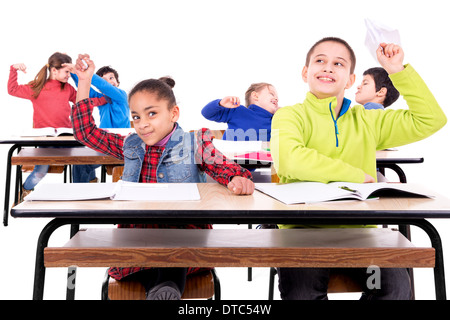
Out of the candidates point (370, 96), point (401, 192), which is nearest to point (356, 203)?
point (401, 192)

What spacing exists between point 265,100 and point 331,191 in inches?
88.1

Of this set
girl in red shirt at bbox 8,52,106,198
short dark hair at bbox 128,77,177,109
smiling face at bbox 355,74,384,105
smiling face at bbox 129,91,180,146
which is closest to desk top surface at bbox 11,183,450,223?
smiling face at bbox 129,91,180,146

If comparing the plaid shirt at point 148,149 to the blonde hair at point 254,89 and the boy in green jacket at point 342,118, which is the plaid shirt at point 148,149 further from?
the blonde hair at point 254,89

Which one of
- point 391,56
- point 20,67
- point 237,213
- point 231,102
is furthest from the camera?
point 20,67

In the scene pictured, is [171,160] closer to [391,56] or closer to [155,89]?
[155,89]

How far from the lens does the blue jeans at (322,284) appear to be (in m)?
1.61

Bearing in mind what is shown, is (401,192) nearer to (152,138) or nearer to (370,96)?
(152,138)

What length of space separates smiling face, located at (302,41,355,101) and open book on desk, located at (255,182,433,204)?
41cm

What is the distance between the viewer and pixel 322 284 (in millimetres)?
1621

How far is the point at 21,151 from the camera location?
3758mm

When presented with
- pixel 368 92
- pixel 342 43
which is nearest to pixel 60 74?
pixel 368 92

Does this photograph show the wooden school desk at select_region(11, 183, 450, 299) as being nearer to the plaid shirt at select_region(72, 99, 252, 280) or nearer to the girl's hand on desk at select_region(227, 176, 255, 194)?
the girl's hand on desk at select_region(227, 176, 255, 194)
